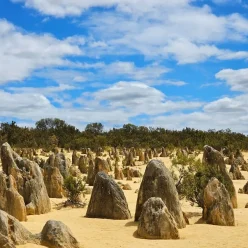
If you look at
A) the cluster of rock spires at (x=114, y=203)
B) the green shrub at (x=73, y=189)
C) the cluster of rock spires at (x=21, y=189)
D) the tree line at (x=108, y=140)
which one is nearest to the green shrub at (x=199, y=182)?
the cluster of rock spires at (x=114, y=203)

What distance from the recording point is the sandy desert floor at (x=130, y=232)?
1123cm

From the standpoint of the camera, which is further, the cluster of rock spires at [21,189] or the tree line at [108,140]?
the tree line at [108,140]

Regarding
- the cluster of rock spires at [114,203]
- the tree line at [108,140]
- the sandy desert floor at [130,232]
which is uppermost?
the tree line at [108,140]

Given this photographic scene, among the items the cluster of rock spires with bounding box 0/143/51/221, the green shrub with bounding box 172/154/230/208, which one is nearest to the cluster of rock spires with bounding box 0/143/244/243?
the cluster of rock spires with bounding box 0/143/51/221

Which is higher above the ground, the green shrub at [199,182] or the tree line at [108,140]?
the tree line at [108,140]

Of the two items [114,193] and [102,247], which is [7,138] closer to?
[114,193]

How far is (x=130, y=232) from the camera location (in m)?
12.6

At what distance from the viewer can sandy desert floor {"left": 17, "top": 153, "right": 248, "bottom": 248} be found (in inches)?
442

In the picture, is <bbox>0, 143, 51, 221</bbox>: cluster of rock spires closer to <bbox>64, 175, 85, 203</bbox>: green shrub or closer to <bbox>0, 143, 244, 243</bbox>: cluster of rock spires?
<bbox>0, 143, 244, 243</bbox>: cluster of rock spires

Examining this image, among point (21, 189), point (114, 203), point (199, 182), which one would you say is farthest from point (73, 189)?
point (199, 182)

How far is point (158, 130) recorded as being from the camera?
75.2 meters

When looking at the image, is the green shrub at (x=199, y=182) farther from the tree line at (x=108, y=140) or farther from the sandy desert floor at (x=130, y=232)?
the tree line at (x=108, y=140)

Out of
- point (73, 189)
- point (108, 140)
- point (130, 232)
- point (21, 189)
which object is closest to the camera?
point (130, 232)

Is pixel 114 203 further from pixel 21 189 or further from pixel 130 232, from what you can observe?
pixel 21 189
